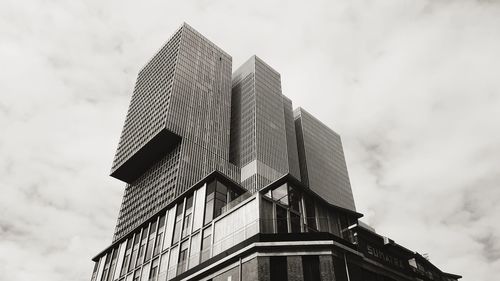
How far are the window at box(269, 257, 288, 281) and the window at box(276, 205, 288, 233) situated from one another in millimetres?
3630

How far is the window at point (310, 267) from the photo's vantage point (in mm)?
31248

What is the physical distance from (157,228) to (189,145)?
83023 millimetres

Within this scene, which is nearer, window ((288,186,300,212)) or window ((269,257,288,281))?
window ((269,257,288,281))

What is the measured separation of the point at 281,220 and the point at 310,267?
18.8 feet

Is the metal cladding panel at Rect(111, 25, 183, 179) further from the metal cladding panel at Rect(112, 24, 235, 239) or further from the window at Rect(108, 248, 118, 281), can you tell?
the window at Rect(108, 248, 118, 281)

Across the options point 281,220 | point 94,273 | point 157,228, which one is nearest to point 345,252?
point 281,220

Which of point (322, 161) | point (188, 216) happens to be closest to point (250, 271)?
point (188, 216)

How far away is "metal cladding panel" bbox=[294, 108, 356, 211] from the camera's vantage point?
167625 millimetres

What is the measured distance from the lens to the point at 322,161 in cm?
17950

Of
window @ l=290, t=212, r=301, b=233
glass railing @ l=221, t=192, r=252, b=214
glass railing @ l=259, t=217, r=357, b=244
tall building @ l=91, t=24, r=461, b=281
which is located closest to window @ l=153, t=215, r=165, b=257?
tall building @ l=91, t=24, r=461, b=281

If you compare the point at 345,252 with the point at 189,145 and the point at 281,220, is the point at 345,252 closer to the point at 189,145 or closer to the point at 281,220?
the point at 281,220

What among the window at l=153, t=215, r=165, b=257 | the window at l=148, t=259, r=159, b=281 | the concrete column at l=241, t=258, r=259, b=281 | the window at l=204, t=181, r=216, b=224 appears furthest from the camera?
the window at l=153, t=215, r=165, b=257

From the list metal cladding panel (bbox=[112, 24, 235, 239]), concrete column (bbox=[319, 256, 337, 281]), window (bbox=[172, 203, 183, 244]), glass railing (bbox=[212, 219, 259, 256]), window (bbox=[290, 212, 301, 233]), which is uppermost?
metal cladding panel (bbox=[112, 24, 235, 239])

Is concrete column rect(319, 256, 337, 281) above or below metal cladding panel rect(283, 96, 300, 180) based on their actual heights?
below
